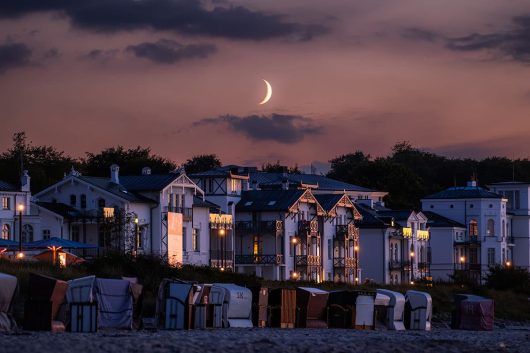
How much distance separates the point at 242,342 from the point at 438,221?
92.8m

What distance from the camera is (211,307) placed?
50.8 meters

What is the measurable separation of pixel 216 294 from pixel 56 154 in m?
94.8

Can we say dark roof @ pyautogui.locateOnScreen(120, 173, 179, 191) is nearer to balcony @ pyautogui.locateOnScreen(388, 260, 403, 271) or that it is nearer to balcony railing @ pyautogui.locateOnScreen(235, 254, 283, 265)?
balcony railing @ pyautogui.locateOnScreen(235, 254, 283, 265)

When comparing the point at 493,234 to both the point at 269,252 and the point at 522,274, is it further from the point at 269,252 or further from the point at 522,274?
the point at 269,252

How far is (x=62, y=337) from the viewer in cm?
3853

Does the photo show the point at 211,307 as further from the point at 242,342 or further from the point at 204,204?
the point at 204,204

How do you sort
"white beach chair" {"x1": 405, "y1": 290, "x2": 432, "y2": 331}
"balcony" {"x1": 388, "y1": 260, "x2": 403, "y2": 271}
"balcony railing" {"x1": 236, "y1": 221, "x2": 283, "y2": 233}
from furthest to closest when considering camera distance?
1. "balcony" {"x1": 388, "y1": 260, "x2": 403, "y2": 271}
2. "balcony railing" {"x1": 236, "y1": 221, "x2": 283, "y2": 233}
3. "white beach chair" {"x1": 405, "y1": 290, "x2": 432, "y2": 331}

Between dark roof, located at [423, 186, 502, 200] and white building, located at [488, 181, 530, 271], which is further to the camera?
white building, located at [488, 181, 530, 271]

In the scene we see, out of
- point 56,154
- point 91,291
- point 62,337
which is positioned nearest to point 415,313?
point 91,291

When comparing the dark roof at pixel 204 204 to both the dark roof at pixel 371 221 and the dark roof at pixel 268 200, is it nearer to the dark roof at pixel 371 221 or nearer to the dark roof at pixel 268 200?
the dark roof at pixel 268 200

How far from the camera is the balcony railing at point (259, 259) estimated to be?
Answer: 100312mm

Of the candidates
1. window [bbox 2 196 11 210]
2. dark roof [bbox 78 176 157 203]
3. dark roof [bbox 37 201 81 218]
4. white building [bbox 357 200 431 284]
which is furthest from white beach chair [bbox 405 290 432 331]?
white building [bbox 357 200 431 284]

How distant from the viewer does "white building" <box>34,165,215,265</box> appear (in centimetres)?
8612

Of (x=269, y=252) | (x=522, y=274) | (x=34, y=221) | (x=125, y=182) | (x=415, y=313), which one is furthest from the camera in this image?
(x=522, y=274)
